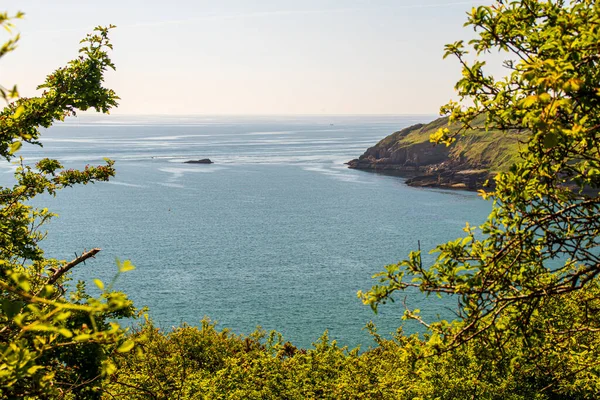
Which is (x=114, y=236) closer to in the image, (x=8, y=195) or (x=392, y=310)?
(x=392, y=310)

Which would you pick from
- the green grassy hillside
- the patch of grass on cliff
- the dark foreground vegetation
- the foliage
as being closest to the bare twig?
the dark foreground vegetation

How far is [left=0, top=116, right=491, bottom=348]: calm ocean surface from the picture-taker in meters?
59.6

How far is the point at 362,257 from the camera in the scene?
79.4 metres

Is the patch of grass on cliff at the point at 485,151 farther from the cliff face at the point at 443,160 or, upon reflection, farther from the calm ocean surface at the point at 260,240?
the calm ocean surface at the point at 260,240

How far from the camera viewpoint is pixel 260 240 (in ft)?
295

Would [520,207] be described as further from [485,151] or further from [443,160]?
[443,160]

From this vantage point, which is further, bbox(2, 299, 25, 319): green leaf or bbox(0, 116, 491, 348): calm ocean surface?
bbox(0, 116, 491, 348): calm ocean surface

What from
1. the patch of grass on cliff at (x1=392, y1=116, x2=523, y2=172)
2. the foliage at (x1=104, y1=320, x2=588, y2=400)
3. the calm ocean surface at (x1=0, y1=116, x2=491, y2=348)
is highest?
the patch of grass on cliff at (x1=392, y1=116, x2=523, y2=172)

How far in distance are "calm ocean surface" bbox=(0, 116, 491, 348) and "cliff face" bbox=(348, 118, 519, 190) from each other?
1195cm

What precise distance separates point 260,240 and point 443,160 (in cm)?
10306

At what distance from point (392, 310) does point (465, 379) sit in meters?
40.1

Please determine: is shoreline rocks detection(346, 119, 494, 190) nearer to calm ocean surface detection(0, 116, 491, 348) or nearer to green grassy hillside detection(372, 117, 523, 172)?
green grassy hillside detection(372, 117, 523, 172)

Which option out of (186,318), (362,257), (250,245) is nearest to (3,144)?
(186,318)

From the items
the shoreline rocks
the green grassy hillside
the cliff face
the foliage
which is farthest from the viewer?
the green grassy hillside
